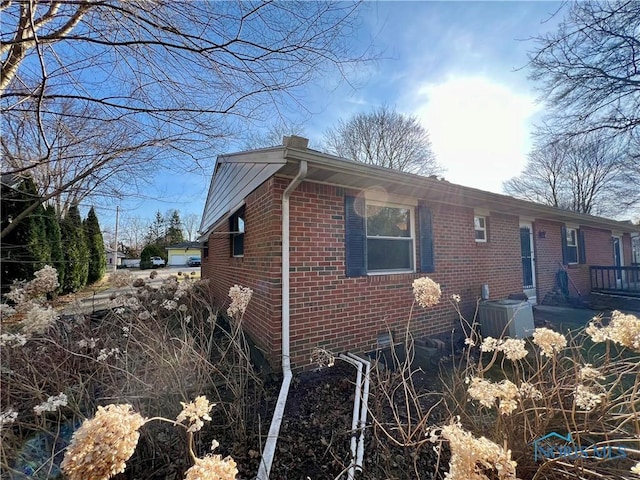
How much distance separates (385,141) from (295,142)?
674 inches

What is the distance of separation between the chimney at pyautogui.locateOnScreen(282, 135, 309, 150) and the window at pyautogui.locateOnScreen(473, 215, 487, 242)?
193 inches

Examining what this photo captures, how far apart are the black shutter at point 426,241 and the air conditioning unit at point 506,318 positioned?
1.32m

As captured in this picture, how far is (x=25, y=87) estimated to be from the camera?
3109mm

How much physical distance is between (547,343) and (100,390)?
14.0ft

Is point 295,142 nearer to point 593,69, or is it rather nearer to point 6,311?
point 6,311

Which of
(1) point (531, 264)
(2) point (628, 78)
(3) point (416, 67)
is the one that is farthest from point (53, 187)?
(2) point (628, 78)

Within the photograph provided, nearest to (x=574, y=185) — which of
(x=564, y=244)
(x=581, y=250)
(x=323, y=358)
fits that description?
(x=581, y=250)

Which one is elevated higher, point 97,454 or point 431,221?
point 431,221

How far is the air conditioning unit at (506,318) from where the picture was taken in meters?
4.70

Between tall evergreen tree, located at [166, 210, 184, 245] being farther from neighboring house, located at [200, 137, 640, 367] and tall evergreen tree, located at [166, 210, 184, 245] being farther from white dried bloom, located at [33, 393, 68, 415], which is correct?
white dried bloom, located at [33, 393, 68, 415]

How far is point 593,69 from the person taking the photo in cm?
814

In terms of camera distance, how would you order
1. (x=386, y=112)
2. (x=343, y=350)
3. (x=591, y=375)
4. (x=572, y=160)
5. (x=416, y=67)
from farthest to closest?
1. (x=572, y=160)
2. (x=386, y=112)
3. (x=416, y=67)
4. (x=343, y=350)
5. (x=591, y=375)

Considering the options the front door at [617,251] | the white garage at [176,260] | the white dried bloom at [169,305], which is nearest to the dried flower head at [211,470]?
the white dried bloom at [169,305]

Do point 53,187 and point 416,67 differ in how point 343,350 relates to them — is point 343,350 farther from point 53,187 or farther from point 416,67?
point 53,187
